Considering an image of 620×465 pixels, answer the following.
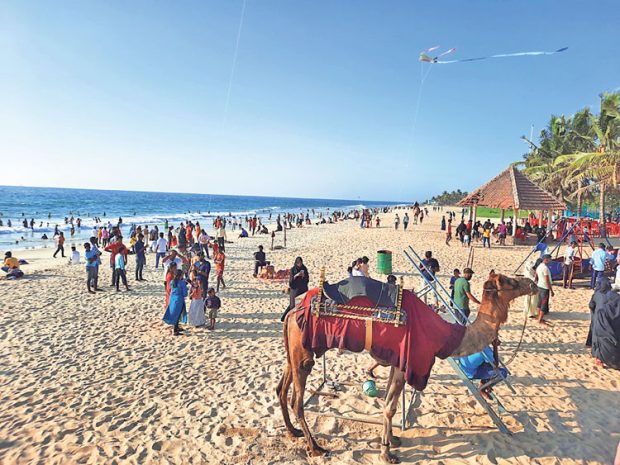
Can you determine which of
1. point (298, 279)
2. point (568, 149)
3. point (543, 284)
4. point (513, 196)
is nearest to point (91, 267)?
point (298, 279)

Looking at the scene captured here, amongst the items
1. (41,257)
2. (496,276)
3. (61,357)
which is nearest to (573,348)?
(496,276)

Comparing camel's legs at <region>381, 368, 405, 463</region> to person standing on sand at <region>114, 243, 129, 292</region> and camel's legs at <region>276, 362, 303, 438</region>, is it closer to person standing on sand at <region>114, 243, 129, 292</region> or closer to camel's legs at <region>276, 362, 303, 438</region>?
camel's legs at <region>276, 362, 303, 438</region>

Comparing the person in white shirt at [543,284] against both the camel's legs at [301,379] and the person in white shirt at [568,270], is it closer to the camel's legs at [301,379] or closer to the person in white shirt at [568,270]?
the person in white shirt at [568,270]

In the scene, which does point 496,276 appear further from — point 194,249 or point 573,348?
point 194,249

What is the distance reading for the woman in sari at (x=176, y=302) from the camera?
31.9 feet

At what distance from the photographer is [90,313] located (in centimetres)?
Result: 1152

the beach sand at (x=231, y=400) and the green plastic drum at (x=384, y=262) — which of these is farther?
the green plastic drum at (x=384, y=262)

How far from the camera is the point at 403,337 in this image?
449 centimetres

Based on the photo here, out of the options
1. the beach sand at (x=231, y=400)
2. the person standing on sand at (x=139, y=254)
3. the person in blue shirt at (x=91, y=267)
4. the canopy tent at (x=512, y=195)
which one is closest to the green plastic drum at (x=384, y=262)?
the beach sand at (x=231, y=400)

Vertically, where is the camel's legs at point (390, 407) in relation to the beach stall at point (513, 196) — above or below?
below

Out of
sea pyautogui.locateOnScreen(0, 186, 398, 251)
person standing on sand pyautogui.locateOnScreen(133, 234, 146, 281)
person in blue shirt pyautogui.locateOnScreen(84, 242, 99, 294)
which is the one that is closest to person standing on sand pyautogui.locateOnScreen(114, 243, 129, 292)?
person in blue shirt pyautogui.locateOnScreen(84, 242, 99, 294)

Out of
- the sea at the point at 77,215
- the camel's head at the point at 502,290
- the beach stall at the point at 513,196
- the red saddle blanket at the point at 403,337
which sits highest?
the beach stall at the point at 513,196

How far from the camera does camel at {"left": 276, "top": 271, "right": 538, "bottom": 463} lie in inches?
178

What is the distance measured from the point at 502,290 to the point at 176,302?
7.96 meters
